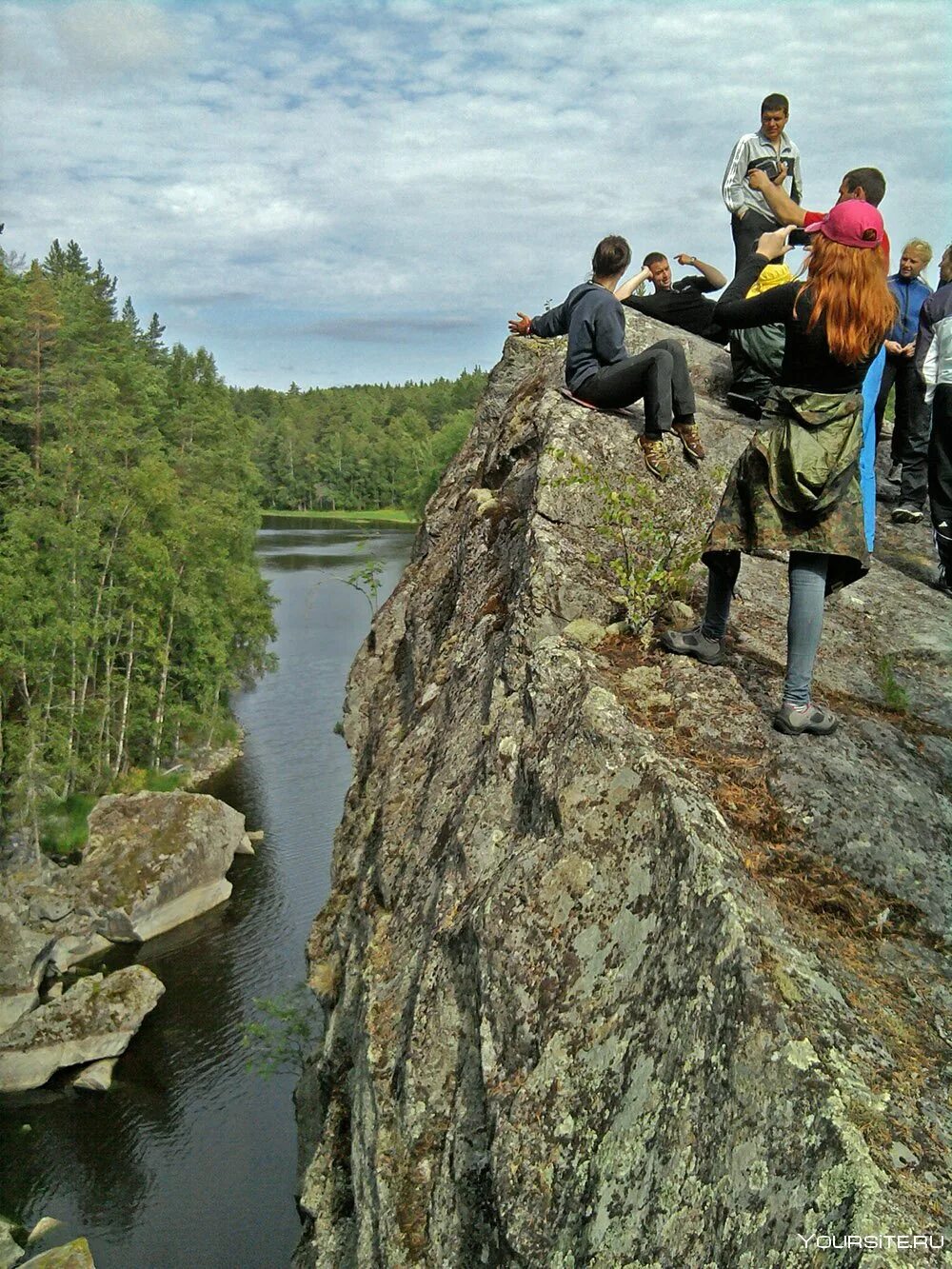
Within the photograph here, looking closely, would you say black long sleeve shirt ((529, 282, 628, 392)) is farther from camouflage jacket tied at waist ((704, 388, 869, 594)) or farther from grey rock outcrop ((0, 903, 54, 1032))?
grey rock outcrop ((0, 903, 54, 1032))

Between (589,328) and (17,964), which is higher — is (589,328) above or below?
above

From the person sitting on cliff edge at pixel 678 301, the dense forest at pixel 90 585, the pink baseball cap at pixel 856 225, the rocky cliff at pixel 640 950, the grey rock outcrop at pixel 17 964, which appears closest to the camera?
the rocky cliff at pixel 640 950

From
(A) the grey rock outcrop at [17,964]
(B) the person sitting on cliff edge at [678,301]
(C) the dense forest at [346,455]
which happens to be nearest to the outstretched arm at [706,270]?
(B) the person sitting on cliff edge at [678,301]

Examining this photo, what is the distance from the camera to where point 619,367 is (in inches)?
324

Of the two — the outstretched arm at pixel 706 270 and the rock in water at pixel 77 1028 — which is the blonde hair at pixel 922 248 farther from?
the rock in water at pixel 77 1028

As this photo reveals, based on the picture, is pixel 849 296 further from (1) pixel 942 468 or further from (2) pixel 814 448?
(1) pixel 942 468

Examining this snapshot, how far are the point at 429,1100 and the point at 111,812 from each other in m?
29.8

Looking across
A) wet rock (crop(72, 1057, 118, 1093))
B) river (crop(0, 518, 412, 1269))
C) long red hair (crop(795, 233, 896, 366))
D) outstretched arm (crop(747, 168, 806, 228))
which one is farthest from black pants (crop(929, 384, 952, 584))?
wet rock (crop(72, 1057, 118, 1093))

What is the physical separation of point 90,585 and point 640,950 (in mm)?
39359

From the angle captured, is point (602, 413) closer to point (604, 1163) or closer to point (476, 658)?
point (476, 658)

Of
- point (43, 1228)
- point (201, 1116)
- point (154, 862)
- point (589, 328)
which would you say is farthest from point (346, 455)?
point (589, 328)

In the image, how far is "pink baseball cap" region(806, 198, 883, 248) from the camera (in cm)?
486

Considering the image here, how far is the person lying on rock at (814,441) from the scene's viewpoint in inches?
194

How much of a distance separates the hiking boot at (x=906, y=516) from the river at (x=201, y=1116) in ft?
57.1
